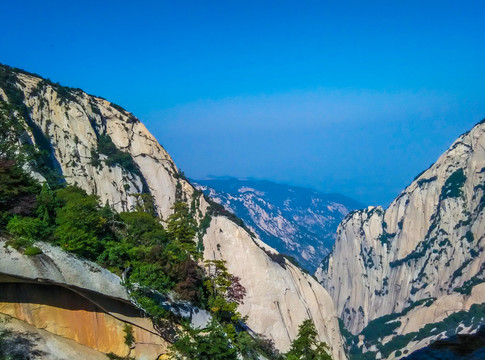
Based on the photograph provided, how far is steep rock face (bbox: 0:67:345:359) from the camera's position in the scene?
206 ft

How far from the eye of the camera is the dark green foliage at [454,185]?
133625 mm

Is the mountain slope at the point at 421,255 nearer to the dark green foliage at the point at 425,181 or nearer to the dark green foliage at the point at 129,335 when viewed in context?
the dark green foliage at the point at 425,181

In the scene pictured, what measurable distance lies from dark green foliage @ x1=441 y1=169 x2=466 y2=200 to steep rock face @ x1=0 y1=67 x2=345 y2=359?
250 ft

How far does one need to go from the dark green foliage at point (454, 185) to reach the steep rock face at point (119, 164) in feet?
250

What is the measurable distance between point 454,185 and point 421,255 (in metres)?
21.2

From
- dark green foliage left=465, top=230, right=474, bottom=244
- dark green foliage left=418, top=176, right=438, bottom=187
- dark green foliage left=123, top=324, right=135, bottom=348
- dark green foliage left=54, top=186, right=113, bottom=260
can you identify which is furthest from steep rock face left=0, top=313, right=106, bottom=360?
dark green foliage left=418, top=176, right=438, bottom=187

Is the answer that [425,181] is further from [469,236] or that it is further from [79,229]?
[79,229]

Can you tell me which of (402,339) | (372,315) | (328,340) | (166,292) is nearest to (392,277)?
(372,315)

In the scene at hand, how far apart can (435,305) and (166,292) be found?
325ft

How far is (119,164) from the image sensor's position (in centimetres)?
6831

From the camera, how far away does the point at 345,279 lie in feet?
528

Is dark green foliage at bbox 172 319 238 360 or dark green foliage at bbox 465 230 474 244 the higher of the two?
dark green foliage at bbox 465 230 474 244

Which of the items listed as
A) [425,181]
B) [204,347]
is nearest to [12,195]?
[204,347]

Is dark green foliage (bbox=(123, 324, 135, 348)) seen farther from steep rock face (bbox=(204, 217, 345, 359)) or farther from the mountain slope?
the mountain slope
